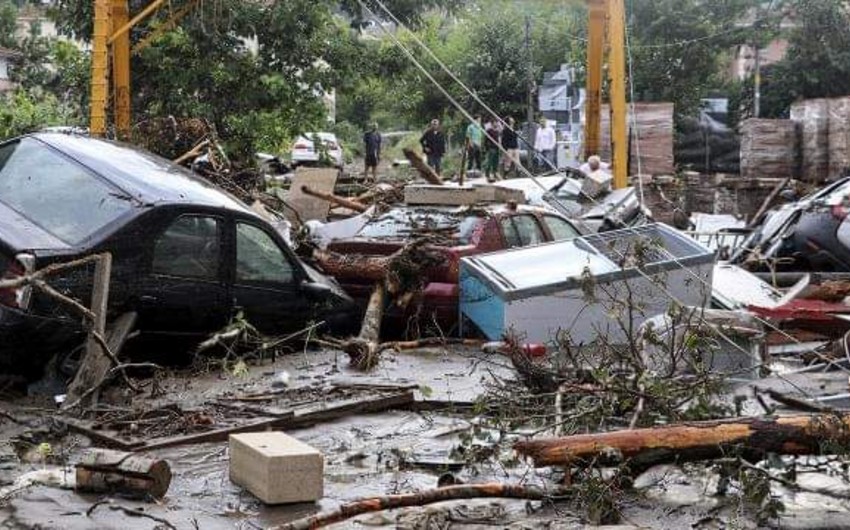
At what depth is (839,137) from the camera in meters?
26.5

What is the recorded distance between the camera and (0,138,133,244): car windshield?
8.92 m

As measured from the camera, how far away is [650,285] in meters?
11.8

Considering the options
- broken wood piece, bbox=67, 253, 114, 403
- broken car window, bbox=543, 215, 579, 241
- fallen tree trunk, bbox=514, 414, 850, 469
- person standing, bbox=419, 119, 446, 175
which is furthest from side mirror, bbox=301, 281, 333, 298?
person standing, bbox=419, 119, 446, 175

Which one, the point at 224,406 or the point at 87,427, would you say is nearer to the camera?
the point at 87,427

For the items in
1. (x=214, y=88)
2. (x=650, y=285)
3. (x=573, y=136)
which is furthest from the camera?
(x=573, y=136)

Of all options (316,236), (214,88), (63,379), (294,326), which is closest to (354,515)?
(63,379)

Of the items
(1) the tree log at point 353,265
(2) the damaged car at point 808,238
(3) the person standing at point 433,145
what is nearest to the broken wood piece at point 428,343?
(1) the tree log at point 353,265

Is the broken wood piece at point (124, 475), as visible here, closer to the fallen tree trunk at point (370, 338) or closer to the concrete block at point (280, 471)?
the concrete block at point (280, 471)

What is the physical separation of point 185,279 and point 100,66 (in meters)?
8.16

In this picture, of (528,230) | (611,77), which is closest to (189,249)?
(528,230)

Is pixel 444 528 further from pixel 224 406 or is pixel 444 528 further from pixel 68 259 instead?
pixel 68 259

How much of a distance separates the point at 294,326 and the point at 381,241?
2.37 meters

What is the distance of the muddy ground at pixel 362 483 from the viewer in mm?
6016

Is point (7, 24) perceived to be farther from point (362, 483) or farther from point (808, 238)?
point (362, 483)
